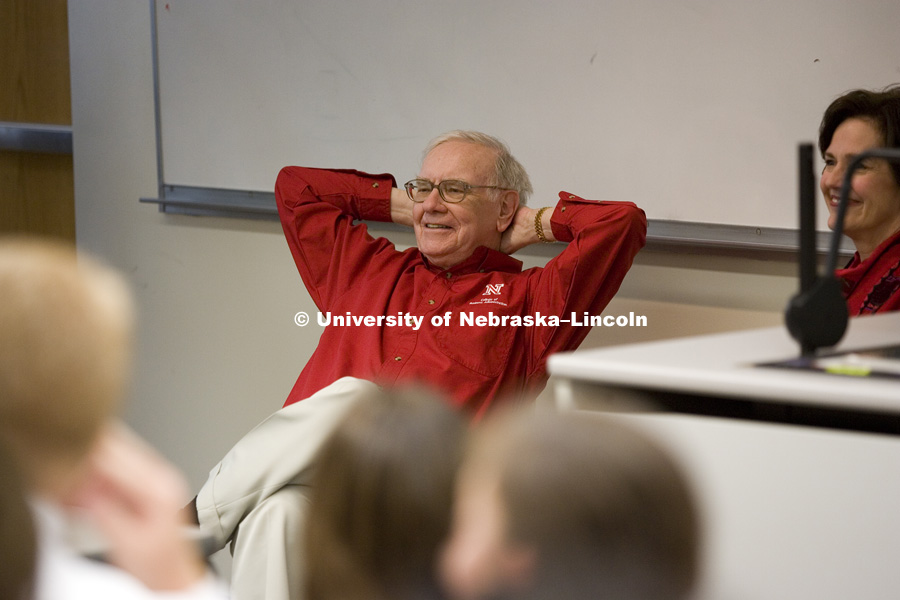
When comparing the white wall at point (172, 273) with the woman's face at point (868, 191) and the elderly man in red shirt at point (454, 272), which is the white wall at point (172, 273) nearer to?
the elderly man in red shirt at point (454, 272)

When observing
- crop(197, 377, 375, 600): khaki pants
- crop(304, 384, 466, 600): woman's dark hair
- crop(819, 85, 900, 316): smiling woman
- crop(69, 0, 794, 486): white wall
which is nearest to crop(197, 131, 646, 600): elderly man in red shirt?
crop(197, 377, 375, 600): khaki pants

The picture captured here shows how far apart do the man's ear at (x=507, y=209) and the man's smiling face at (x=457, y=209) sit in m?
0.02

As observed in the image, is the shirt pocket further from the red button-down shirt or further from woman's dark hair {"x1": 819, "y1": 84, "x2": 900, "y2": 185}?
woman's dark hair {"x1": 819, "y1": 84, "x2": 900, "y2": 185}

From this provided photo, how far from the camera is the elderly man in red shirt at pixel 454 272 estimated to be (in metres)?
2.19

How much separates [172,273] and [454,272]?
128 cm

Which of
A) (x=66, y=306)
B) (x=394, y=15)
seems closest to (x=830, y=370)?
(x=66, y=306)

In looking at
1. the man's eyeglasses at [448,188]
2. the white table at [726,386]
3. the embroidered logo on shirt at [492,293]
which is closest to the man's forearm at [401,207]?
the man's eyeglasses at [448,188]

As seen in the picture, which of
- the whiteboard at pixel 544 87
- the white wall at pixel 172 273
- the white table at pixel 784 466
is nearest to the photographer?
the white table at pixel 784 466

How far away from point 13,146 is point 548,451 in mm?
3457

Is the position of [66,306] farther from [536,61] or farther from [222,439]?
[222,439]

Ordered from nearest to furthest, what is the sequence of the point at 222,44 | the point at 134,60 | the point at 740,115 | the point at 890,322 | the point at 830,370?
the point at 830,370
the point at 890,322
the point at 740,115
the point at 222,44
the point at 134,60

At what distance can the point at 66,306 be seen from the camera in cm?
61

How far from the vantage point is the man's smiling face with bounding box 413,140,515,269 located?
2.37m

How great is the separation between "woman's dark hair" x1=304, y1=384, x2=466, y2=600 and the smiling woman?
148 cm
